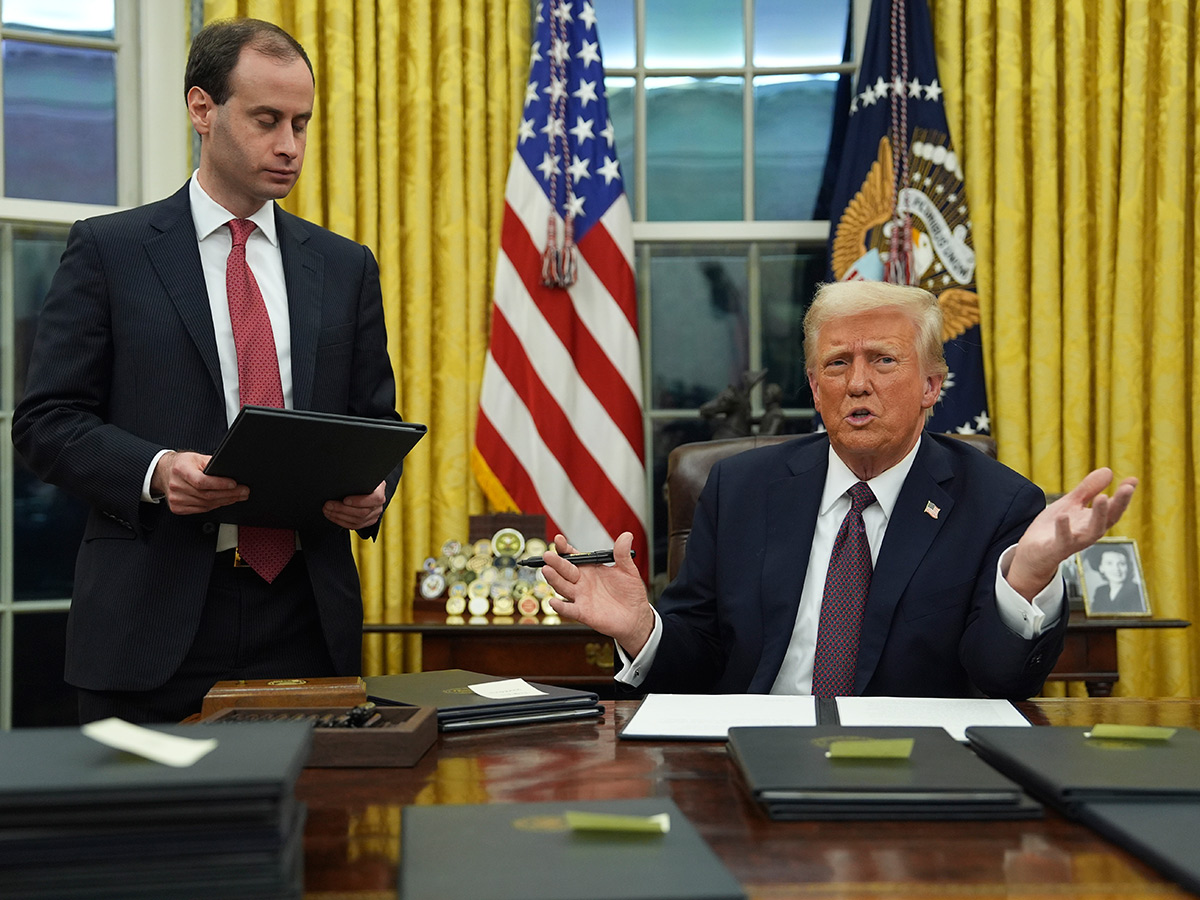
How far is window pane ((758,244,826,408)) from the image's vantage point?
387 centimetres

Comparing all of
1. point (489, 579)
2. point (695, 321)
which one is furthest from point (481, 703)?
point (695, 321)

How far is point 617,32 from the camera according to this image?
12.7ft

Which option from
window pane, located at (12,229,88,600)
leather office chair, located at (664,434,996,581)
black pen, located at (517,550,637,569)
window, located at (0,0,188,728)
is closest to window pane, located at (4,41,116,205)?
window, located at (0,0,188,728)

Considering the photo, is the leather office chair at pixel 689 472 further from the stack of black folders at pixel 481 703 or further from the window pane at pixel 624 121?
the window pane at pixel 624 121

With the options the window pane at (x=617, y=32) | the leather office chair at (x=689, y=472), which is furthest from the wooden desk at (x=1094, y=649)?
the window pane at (x=617, y=32)

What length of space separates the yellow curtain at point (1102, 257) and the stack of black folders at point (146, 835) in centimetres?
318

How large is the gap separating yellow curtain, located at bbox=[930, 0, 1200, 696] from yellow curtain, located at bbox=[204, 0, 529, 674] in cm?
157

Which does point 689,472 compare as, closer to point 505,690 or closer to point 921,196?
point 505,690

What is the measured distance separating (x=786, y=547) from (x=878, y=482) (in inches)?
7.8

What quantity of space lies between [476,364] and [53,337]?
1.84 metres

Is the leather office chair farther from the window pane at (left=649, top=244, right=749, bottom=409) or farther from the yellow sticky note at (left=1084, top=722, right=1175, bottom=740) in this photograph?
the yellow sticky note at (left=1084, top=722, right=1175, bottom=740)

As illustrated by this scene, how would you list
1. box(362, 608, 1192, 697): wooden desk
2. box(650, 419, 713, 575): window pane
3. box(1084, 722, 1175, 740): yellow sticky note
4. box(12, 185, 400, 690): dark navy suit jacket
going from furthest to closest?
box(650, 419, 713, 575): window pane → box(362, 608, 1192, 697): wooden desk → box(12, 185, 400, 690): dark navy suit jacket → box(1084, 722, 1175, 740): yellow sticky note

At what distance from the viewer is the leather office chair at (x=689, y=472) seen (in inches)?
102

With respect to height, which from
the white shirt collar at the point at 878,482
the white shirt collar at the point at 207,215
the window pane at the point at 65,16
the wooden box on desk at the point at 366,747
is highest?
the window pane at the point at 65,16
